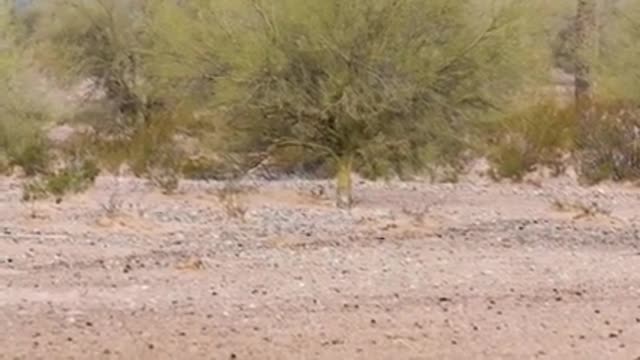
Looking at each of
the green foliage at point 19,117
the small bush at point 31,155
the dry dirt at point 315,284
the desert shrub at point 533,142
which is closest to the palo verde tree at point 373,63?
the dry dirt at point 315,284

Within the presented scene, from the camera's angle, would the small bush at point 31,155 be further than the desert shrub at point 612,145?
Yes

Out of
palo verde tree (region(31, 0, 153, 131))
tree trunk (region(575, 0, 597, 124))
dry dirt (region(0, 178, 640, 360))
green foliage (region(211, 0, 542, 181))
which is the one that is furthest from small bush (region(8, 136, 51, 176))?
dry dirt (region(0, 178, 640, 360))

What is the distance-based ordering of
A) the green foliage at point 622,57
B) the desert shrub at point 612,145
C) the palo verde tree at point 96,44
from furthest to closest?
the palo verde tree at point 96,44, the desert shrub at point 612,145, the green foliage at point 622,57

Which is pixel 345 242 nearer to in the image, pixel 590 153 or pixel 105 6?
pixel 590 153

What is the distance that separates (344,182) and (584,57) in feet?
39.0

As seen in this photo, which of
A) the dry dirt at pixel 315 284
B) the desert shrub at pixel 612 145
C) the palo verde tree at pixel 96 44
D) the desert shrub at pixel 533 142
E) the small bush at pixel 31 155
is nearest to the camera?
the dry dirt at pixel 315 284

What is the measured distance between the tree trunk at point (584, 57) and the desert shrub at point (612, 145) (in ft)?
1.41

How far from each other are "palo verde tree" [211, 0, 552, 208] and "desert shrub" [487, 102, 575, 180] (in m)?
7.03

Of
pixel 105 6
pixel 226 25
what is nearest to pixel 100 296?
pixel 226 25

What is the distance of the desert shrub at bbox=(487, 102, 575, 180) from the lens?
35.4 m

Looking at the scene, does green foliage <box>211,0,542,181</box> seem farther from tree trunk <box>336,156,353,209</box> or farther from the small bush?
the small bush

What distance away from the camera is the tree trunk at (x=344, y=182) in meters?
27.5

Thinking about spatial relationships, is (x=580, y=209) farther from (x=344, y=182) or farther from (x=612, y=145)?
(x=612, y=145)

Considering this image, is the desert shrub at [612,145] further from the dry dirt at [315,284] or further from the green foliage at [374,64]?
the dry dirt at [315,284]
